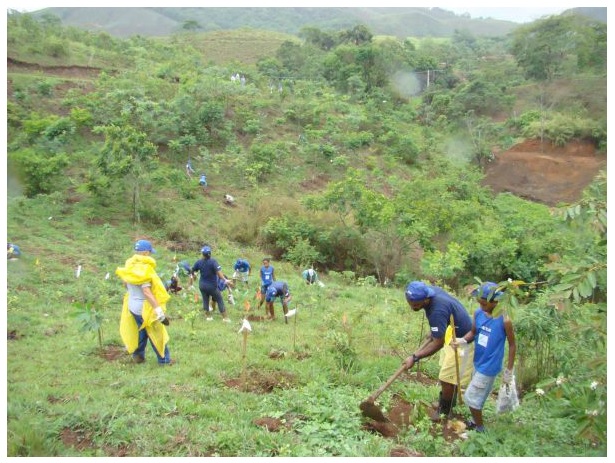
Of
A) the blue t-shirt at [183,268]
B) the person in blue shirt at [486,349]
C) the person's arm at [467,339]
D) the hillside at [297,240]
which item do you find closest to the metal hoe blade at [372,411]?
the hillside at [297,240]

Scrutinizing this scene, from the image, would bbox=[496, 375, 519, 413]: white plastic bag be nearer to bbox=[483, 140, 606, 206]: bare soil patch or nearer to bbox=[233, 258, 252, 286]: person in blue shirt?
bbox=[233, 258, 252, 286]: person in blue shirt

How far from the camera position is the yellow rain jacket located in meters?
5.19

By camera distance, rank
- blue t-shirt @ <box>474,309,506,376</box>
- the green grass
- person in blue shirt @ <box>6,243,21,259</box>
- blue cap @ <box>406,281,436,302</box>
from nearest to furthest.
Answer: the green grass → blue t-shirt @ <box>474,309,506,376</box> → blue cap @ <box>406,281,436,302</box> → person in blue shirt @ <box>6,243,21,259</box>

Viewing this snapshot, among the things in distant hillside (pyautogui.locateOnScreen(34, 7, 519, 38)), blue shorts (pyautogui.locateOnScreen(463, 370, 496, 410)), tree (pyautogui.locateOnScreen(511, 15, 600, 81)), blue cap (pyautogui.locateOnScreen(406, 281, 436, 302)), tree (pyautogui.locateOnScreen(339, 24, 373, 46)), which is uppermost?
distant hillside (pyautogui.locateOnScreen(34, 7, 519, 38))

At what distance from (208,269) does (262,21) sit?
92.5 metres

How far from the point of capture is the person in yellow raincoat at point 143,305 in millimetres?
5191

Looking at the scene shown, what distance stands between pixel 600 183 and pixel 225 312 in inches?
215

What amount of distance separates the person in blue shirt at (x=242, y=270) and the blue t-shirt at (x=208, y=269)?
6.58ft

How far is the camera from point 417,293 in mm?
4273

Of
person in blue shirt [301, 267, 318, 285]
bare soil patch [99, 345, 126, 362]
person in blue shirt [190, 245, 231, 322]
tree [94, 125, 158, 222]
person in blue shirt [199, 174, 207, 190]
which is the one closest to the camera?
bare soil patch [99, 345, 126, 362]

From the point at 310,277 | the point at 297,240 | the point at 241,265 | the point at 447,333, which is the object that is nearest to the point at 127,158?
the point at 297,240

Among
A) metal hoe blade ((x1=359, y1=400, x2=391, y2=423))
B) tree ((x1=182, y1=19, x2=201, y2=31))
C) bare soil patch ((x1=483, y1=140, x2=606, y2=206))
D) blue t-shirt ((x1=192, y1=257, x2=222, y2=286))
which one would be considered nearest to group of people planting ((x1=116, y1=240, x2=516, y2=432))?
metal hoe blade ((x1=359, y1=400, x2=391, y2=423))

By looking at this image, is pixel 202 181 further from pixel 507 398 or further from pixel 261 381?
pixel 507 398

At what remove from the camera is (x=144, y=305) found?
207 inches
